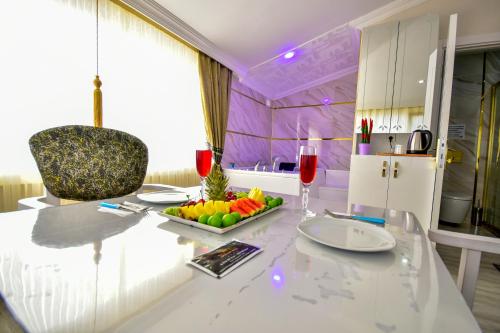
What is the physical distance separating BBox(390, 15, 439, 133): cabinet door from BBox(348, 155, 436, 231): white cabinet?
57 cm

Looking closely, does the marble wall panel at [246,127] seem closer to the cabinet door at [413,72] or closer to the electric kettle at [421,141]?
the cabinet door at [413,72]

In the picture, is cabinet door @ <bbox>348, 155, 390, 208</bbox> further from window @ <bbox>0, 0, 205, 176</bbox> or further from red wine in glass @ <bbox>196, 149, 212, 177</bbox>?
red wine in glass @ <bbox>196, 149, 212, 177</bbox>

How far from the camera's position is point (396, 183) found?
2305 mm

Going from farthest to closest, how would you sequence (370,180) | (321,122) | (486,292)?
1. (321,122)
2. (370,180)
3. (486,292)

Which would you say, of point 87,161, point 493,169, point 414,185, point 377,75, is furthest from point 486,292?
point 87,161

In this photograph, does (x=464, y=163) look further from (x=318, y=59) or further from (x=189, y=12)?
(x=189, y=12)

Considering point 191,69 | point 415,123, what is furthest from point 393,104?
point 191,69

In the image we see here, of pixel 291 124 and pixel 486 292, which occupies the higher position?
pixel 291 124

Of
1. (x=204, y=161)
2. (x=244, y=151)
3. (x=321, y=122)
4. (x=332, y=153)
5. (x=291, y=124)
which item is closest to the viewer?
(x=204, y=161)

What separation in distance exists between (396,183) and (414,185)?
0.15 m

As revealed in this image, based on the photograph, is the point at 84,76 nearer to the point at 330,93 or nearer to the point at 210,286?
the point at 210,286

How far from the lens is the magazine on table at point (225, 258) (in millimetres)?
358

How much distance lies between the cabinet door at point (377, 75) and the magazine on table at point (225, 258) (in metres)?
2.85

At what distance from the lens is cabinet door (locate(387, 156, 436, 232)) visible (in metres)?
2.15
